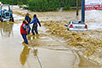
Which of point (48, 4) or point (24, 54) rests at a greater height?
point (48, 4)

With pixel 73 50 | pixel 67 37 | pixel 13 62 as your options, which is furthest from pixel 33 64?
pixel 67 37

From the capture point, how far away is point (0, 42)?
42.0 feet

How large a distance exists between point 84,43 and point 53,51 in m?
2.66

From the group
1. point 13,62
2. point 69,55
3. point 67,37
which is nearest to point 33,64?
point 13,62

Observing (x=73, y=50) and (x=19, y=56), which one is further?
(x=73, y=50)

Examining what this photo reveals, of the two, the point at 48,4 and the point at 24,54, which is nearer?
the point at 24,54

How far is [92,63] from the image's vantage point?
27.9 ft

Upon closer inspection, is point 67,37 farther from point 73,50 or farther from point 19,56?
point 19,56

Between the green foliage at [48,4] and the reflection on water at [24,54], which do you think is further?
the green foliage at [48,4]

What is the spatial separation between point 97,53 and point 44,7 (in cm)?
4239

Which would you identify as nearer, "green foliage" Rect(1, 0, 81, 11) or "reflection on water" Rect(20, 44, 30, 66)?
"reflection on water" Rect(20, 44, 30, 66)

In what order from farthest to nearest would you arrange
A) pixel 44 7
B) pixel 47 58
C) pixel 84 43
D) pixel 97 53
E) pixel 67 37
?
1. pixel 44 7
2. pixel 67 37
3. pixel 84 43
4. pixel 97 53
5. pixel 47 58

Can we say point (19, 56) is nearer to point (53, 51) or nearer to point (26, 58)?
point (26, 58)

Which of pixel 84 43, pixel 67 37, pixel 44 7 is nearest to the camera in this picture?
pixel 84 43
